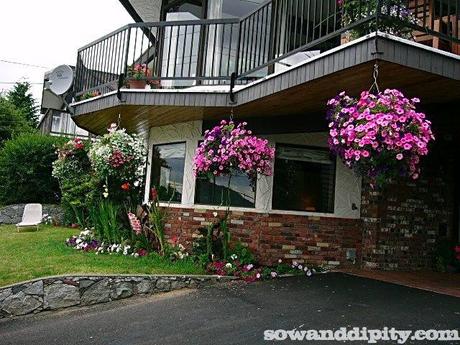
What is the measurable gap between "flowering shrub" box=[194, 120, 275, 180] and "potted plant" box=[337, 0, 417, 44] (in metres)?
2.05

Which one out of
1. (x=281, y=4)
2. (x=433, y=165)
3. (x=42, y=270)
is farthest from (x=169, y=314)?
(x=433, y=165)

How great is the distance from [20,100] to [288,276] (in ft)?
117

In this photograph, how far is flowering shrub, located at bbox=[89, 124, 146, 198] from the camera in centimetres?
812

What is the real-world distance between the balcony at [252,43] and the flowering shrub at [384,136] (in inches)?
23.7

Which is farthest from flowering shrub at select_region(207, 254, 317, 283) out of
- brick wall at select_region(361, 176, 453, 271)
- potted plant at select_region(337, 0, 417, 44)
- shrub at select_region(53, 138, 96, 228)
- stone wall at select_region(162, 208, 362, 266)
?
shrub at select_region(53, 138, 96, 228)

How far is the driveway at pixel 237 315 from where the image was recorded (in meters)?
4.55

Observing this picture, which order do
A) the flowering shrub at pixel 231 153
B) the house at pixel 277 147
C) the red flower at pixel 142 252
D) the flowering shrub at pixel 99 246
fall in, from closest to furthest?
1. the flowering shrub at pixel 231 153
2. the house at pixel 277 147
3. the red flower at pixel 142 252
4. the flowering shrub at pixel 99 246

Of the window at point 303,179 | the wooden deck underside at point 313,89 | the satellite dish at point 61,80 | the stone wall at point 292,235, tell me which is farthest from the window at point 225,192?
the satellite dish at point 61,80

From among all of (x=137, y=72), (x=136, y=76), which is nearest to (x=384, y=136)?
(x=136, y=76)

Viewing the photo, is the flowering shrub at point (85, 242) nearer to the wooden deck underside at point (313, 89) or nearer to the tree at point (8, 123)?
the wooden deck underside at point (313, 89)

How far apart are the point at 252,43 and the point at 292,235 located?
3.35m

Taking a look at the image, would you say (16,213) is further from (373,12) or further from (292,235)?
(373,12)

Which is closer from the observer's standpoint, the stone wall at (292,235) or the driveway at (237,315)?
the driveway at (237,315)

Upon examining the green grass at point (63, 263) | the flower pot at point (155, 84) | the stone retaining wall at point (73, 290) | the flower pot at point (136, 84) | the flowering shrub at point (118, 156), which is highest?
the flower pot at point (155, 84)
